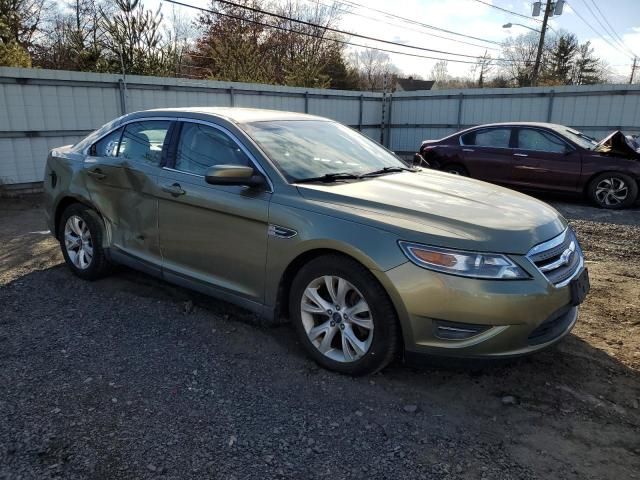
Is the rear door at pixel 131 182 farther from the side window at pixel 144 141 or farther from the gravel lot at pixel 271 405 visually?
the gravel lot at pixel 271 405

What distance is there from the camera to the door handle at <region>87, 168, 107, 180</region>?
457 cm

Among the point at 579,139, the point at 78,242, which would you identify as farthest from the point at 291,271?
the point at 579,139

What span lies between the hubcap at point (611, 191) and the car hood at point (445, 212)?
6090 millimetres

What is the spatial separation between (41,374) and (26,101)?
312 inches

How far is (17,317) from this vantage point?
416cm

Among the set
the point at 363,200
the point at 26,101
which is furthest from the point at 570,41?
the point at 363,200

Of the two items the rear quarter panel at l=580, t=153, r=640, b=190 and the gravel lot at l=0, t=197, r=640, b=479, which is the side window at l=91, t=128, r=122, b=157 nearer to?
the gravel lot at l=0, t=197, r=640, b=479

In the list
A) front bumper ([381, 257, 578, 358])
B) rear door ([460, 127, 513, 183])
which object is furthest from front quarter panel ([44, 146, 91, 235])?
rear door ([460, 127, 513, 183])

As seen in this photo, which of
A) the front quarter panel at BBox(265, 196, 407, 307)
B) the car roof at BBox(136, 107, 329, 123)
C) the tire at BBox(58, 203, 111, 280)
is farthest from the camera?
the tire at BBox(58, 203, 111, 280)

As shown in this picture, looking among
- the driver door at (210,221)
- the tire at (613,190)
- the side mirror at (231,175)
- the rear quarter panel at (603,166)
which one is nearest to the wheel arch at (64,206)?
the driver door at (210,221)

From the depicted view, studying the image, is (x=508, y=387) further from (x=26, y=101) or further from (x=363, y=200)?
(x=26, y=101)

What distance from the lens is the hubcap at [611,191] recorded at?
8.64m

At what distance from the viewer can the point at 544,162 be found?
914 cm

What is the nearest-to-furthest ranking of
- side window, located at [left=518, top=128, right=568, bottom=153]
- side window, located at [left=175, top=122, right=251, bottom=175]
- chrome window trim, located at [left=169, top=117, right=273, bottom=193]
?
1. chrome window trim, located at [left=169, top=117, right=273, bottom=193]
2. side window, located at [left=175, top=122, right=251, bottom=175]
3. side window, located at [left=518, top=128, right=568, bottom=153]
